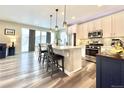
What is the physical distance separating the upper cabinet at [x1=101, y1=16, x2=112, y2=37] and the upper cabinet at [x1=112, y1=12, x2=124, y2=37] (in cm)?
23

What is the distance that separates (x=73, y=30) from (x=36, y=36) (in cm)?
470

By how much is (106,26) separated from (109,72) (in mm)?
4363

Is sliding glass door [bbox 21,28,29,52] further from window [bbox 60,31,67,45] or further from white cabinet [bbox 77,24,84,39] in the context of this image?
white cabinet [bbox 77,24,84,39]

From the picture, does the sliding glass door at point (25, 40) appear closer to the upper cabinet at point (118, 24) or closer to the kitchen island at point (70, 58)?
the kitchen island at point (70, 58)

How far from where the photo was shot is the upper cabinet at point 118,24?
17.1ft

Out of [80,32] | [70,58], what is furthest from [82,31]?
[70,58]

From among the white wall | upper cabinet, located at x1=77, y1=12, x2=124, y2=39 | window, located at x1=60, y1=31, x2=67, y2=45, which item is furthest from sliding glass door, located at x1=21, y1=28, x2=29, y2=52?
upper cabinet, located at x1=77, y1=12, x2=124, y2=39

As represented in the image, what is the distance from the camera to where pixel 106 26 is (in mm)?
5973

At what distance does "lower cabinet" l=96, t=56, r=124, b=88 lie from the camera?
1.94 m

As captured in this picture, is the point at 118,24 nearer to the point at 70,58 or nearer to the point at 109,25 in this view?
the point at 109,25

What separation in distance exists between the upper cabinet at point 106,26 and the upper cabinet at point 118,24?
0.23 metres

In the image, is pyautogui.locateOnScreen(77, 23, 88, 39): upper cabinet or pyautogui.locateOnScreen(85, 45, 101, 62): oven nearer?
pyautogui.locateOnScreen(85, 45, 101, 62): oven

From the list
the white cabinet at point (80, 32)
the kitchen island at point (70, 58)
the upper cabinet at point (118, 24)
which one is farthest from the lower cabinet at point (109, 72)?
the white cabinet at point (80, 32)

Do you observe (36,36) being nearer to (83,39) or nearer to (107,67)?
(83,39)
